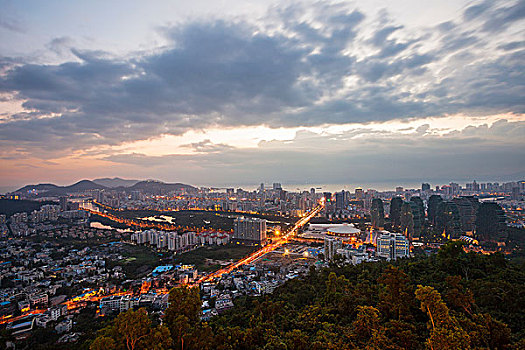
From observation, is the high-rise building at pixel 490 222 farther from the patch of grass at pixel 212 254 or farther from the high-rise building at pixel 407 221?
the patch of grass at pixel 212 254

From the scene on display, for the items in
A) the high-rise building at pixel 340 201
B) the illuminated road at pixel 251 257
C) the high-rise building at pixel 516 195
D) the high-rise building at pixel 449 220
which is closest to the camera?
the illuminated road at pixel 251 257

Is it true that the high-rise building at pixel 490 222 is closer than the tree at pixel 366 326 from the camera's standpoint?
No

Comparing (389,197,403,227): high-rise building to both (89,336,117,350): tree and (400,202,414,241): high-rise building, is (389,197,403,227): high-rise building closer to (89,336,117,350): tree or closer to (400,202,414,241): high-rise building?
(400,202,414,241): high-rise building

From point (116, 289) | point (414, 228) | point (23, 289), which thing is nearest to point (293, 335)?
point (116, 289)

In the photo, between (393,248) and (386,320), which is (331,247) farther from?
(386,320)

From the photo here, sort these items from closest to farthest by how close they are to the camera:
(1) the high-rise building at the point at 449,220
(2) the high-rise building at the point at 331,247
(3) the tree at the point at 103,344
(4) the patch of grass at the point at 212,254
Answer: (3) the tree at the point at 103,344 → (2) the high-rise building at the point at 331,247 → (4) the patch of grass at the point at 212,254 → (1) the high-rise building at the point at 449,220

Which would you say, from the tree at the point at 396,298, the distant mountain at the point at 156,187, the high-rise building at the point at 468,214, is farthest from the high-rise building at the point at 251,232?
the distant mountain at the point at 156,187

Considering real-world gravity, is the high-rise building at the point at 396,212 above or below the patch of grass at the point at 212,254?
above

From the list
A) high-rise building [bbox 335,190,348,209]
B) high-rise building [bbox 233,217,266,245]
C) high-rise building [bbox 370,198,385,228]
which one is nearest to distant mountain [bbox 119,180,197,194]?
high-rise building [bbox 335,190,348,209]
